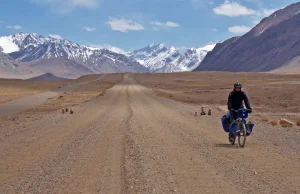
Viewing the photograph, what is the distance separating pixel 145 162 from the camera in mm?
12703

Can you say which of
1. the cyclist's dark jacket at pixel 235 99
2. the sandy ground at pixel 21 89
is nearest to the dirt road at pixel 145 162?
the cyclist's dark jacket at pixel 235 99

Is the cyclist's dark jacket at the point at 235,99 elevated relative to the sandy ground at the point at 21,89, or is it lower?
elevated

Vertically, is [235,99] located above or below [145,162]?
above

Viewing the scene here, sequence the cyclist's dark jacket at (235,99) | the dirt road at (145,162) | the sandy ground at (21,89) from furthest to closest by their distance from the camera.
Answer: the sandy ground at (21,89)
the cyclist's dark jacket at (235,99)
the dirt road at (145,162)

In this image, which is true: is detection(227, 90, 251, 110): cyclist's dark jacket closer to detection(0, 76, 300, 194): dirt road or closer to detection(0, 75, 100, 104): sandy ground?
detection(0, 76, 300, 194): dirt road

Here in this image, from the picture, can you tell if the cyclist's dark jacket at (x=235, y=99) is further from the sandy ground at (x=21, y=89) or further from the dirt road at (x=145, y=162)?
the sandy ground at (x=21, y=89)

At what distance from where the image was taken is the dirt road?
32.7 ft

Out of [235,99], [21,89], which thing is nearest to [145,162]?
[235,99]

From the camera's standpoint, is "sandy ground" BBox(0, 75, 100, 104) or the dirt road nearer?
the dirt road

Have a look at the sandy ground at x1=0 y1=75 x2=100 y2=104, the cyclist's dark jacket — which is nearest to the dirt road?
the cyclist's dark jacket

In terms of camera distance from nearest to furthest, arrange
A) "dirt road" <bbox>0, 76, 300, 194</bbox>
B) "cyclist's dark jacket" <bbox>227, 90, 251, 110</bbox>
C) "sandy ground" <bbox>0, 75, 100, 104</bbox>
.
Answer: "dirt road" <bbox>0, 76, 300, 194</bbox> < "cyclist's dark jacket" <bbox>227, 90, 251, 110</bbox> < "sandy ground" <bbox>0, 75, 100, 104</bbox>

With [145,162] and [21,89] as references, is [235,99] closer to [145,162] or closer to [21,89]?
[145,162]

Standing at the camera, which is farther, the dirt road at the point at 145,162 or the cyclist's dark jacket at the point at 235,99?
the cyclist's dark jacket at the point at 235,99

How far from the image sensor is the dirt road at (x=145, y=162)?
9.95 metres
